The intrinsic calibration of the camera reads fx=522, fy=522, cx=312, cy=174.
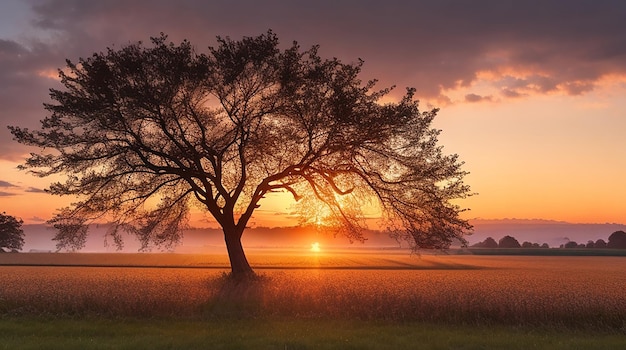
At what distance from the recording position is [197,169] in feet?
107

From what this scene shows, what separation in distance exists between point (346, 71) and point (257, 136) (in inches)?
254

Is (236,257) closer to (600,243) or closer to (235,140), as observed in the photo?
(235,140)

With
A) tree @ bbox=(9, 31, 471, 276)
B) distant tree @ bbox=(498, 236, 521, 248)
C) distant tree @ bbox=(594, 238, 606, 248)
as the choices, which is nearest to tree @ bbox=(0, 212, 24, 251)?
tree @ bbox=(9, 31, 471, 276)

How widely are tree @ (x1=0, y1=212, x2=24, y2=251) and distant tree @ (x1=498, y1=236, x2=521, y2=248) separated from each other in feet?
413

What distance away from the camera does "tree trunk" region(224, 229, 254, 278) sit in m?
31.3

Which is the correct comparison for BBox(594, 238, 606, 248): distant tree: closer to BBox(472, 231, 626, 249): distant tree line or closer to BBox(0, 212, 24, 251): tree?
BBox(472, 231, 626, 249): distant tree line

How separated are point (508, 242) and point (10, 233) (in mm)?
128887

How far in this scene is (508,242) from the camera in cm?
15562

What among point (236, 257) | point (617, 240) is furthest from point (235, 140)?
point (617, 240)

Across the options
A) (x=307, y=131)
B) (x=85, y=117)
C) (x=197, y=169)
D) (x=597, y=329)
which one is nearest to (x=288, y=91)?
(x=307, y=131)

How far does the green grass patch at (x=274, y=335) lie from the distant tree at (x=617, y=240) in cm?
15072

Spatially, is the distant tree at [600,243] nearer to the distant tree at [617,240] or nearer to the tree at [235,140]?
the distant tree at [617,240]

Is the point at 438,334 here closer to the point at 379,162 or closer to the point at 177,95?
the point at 379,162

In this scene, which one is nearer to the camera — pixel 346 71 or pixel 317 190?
pixel 346 71
